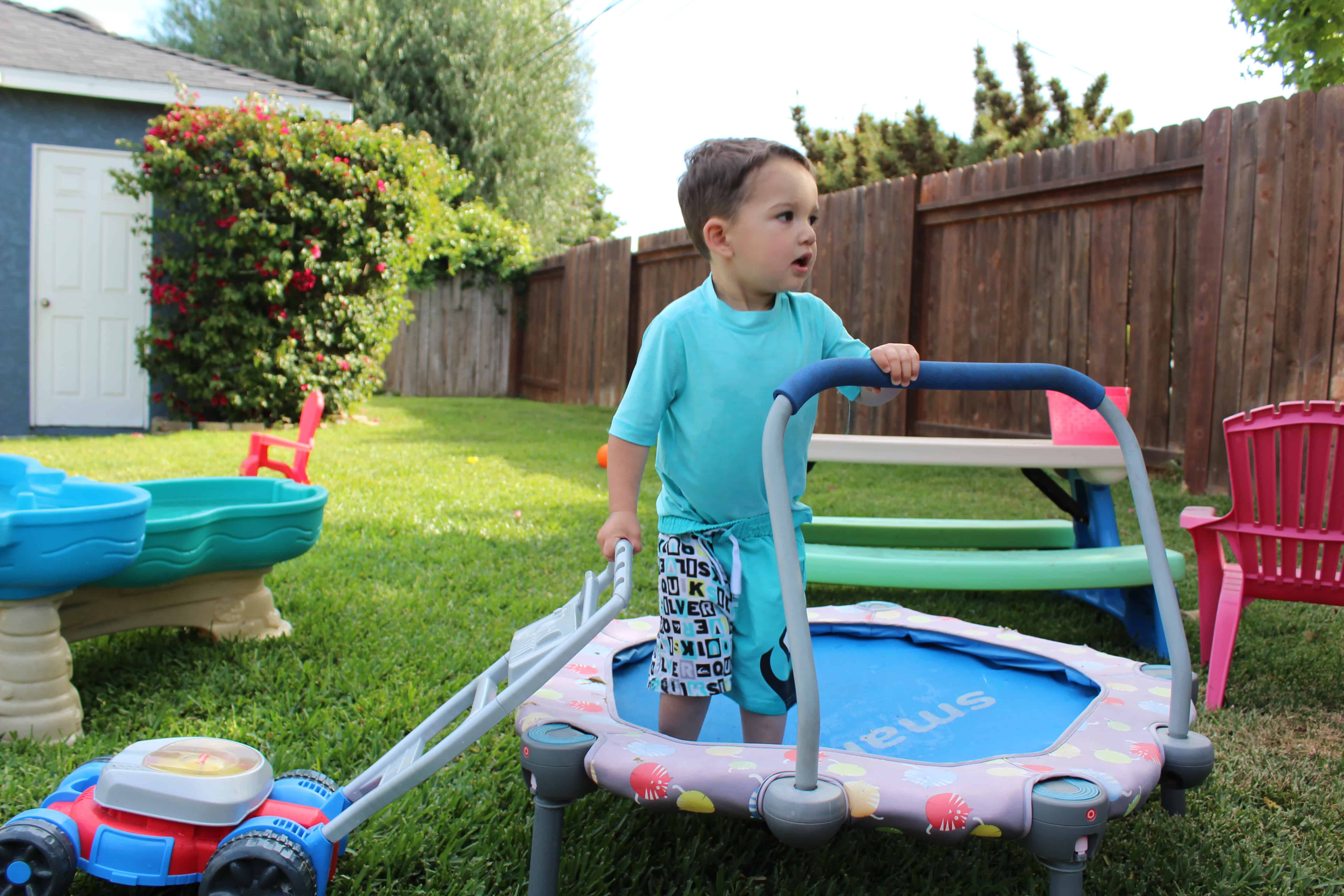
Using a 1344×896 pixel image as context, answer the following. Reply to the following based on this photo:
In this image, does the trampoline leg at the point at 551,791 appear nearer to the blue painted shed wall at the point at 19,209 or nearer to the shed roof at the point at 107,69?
the blue painted shed wall at the point at 19,209

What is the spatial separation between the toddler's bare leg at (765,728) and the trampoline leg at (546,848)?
1.52ft

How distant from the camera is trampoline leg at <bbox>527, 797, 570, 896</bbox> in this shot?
148cm

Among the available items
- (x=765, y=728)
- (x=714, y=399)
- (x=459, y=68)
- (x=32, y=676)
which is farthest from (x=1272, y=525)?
(x=459, y=68)

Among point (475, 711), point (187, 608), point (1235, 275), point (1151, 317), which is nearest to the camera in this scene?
point (475, 711)

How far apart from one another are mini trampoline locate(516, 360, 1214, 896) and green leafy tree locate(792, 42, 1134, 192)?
13516 millimetres

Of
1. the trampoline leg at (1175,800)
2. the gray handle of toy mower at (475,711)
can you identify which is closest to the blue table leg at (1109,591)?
the trampoline leg at (1175,800)

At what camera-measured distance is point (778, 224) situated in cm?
173

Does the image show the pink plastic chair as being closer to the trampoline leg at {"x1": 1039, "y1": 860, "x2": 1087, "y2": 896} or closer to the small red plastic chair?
the trampoline leg at {"x1": 1039, "y1": 860, "x2": 1087, "y2": 896}

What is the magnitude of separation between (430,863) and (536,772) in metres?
0.35

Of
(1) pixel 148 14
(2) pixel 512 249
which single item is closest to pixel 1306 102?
(2) pixel 512 249

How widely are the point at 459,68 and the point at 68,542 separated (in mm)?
18163

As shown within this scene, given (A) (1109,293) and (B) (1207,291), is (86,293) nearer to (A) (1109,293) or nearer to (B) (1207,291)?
(A) (1109,293)

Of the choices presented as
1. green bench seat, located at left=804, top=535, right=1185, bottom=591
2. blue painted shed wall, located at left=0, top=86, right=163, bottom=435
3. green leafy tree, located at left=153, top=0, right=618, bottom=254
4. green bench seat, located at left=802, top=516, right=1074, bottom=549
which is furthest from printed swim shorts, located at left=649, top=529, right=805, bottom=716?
green leafy tree, located at left=153, top=0, right=618, bottom=254

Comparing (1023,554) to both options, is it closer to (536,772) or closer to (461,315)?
(536,772)
